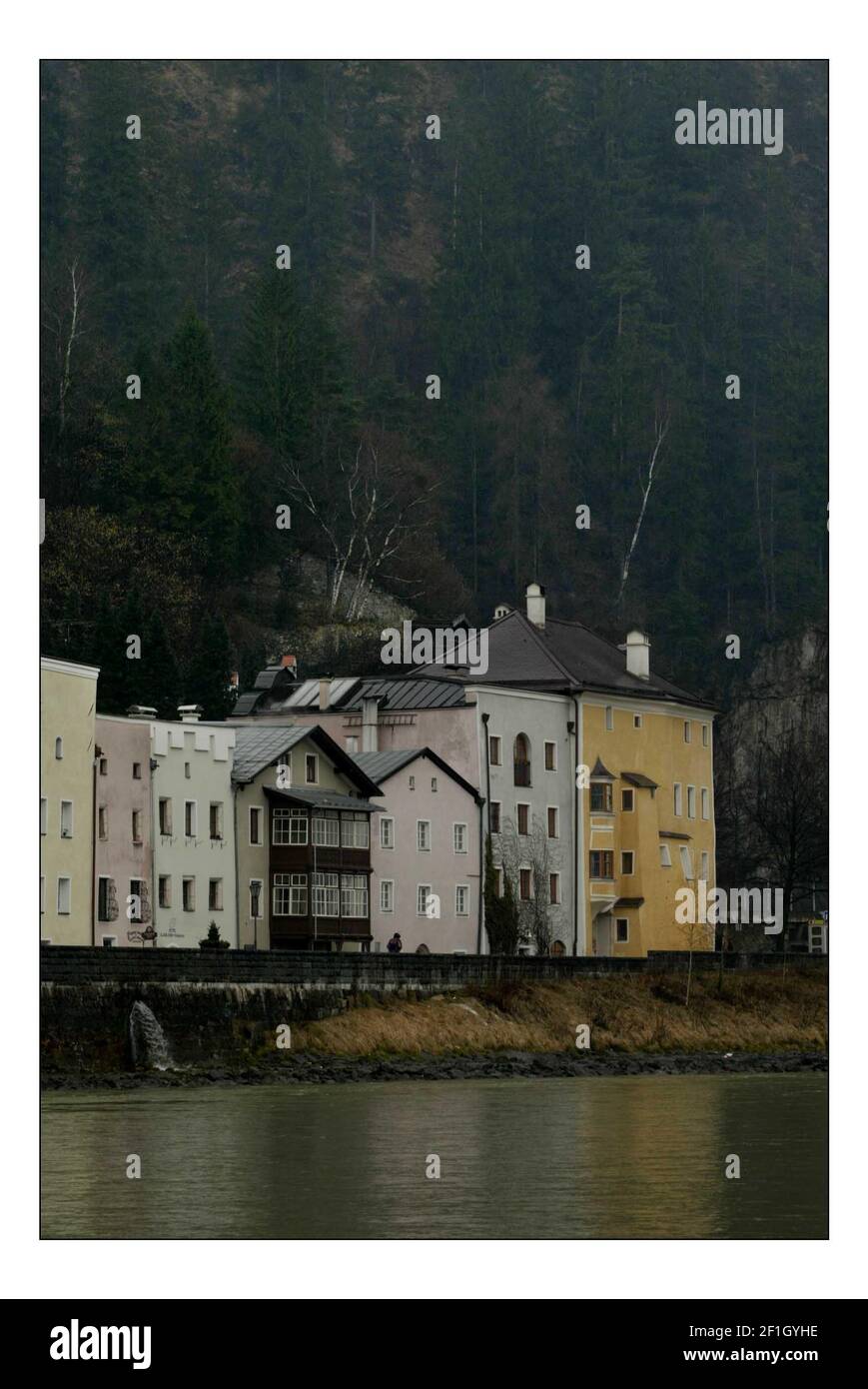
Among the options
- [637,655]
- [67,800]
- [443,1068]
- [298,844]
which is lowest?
[443,1068]

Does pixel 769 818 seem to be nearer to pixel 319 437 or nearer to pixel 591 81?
pixel 319 437

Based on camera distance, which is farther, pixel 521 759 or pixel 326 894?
pixel 521 759

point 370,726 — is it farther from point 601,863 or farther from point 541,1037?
point 541,1037

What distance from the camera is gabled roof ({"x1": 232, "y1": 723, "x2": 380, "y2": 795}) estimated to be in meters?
76.9

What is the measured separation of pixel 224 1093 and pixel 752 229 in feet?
338

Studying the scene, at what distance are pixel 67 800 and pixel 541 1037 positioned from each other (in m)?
13.8

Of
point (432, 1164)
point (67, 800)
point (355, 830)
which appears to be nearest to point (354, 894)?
point (355, 830)

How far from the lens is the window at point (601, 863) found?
9269 cm

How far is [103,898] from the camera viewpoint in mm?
71125

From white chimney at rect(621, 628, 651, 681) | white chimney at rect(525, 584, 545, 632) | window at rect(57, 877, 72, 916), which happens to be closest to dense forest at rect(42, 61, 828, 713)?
white chimney at rect(525, 584, 545, 632)

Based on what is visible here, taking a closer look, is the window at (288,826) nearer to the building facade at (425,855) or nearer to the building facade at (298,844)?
the building facade at (298,844)

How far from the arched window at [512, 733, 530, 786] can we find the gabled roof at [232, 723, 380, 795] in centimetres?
954

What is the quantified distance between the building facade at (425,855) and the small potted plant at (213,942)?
A: 32.5 ft
